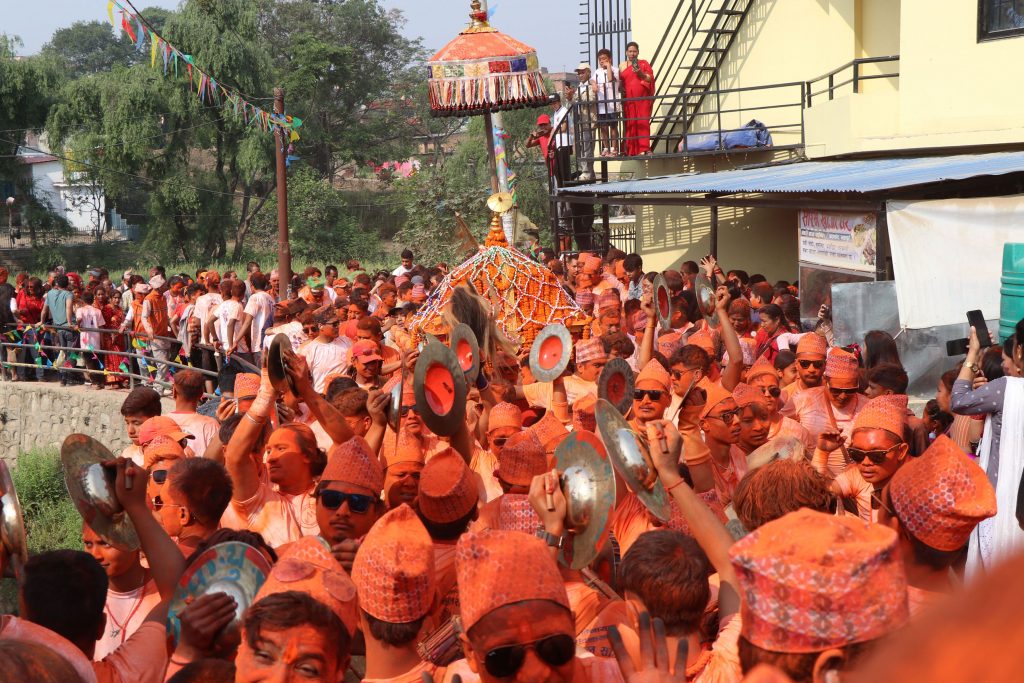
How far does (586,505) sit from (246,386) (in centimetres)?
359

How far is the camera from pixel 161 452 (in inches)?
209

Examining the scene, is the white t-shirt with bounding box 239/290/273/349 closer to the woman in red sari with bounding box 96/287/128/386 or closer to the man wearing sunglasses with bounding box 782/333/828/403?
the woman in red sari with bounding box 96/287/128/386

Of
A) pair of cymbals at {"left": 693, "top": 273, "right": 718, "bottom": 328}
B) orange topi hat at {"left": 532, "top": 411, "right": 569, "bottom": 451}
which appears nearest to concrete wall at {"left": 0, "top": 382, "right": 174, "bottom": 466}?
pair of cymbals at {"left": 693, "top": 273, "right": 718, "bottom": 328}

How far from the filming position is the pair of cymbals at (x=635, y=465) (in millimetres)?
3625

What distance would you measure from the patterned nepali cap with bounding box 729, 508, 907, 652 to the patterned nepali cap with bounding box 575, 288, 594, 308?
874 centimetres

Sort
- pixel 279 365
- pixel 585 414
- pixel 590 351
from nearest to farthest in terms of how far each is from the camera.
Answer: pixel 279 365 < pixel 585 414 < pixel 590 351

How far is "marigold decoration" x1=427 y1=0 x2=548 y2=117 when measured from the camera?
1179cm

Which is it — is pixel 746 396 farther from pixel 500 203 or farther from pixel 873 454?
pixel 500 203

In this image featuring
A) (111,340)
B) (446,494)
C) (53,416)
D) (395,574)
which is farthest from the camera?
(53,416)

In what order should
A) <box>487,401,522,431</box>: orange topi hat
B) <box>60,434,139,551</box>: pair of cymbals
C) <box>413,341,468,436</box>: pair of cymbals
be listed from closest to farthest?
<box>60,434,139,551</box>: pair of cymbals
<box>413,341,468,436</box>: pair of cymbals
<box>487,401,522,431</box>: orange topi hat

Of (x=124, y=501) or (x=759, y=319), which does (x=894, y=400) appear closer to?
(x=124, y=501)

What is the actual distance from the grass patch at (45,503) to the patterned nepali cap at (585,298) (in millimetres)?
7051

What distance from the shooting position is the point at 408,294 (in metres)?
13.1

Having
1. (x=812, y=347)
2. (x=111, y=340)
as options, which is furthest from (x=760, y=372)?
(x=111, y=340)
